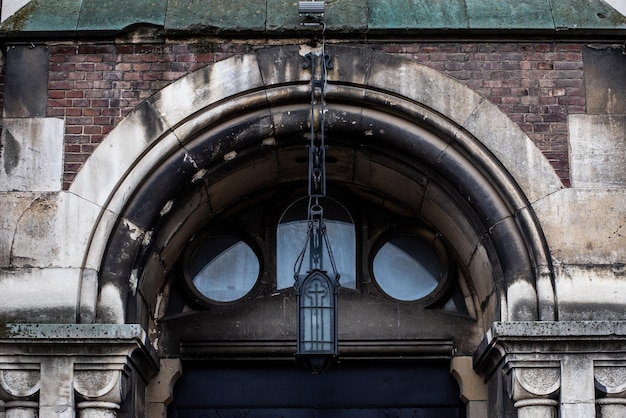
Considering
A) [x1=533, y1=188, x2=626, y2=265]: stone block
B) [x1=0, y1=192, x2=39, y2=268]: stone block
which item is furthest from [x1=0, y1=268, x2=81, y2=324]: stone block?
[x1=533, y1=188, x2=626, y2=265]: stone block

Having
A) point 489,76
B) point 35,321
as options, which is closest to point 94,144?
point 35,321

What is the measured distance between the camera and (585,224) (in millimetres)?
8297

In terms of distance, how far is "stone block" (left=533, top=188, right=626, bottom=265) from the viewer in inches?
324

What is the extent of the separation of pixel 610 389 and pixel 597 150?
59.6 inches

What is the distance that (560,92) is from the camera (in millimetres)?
8586

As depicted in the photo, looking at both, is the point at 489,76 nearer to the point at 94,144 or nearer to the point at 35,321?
the point at 94,144

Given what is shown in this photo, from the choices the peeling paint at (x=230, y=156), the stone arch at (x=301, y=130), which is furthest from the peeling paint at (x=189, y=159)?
the peeling paint at (x=230, y=156)

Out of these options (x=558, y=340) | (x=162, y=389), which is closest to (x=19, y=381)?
(x=162, y=389)

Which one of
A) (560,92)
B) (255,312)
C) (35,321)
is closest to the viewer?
(35,321)

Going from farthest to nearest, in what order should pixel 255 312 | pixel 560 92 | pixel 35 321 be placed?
pixel 255 312, pixel 560 92, pixel 35 321

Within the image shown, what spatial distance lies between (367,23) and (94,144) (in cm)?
189

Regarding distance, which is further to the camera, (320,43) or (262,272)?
(262,272)

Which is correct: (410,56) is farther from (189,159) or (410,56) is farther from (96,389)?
(96,389)

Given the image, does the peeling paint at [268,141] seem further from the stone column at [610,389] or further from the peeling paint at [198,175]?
the stone column at [610,389]
